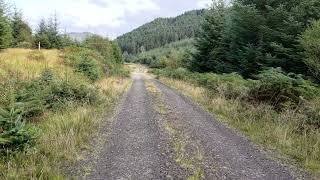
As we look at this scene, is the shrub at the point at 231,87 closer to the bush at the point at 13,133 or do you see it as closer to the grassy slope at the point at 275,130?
the grassy slope at the point at 275,130

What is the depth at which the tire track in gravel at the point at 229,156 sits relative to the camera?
773 centimetres

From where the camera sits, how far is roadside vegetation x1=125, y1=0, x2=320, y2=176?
11.2m

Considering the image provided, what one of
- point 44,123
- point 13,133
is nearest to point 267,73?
point 44,123

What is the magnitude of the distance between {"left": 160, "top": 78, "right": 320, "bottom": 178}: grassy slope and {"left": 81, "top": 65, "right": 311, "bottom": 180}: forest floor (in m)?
0.51

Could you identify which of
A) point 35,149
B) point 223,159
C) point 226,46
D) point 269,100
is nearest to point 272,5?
point 226,46

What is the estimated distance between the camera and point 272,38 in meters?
25.0

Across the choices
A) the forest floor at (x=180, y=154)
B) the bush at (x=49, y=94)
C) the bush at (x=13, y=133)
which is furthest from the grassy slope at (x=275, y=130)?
the bush at (x=13, y=133)

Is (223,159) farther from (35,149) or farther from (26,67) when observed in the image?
(26,67)

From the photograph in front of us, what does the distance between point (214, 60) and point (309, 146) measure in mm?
26204

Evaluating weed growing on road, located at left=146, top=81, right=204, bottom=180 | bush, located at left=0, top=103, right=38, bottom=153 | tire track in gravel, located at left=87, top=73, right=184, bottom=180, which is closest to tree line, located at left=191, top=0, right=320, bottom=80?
weed growing on road, located at left=146, top=81, right=204, bottom=180

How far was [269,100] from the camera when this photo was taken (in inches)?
576

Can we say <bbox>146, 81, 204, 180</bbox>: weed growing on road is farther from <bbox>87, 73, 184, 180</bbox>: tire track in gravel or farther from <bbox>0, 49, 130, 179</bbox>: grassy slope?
<bbox>0, 49, 130, 179</bbox>: grassy slope

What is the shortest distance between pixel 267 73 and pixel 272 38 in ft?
34.6

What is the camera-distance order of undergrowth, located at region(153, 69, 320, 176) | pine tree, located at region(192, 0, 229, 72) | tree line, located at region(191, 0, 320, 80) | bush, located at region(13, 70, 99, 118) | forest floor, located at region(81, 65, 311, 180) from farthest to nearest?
pine tree, located at region(192, 0, 229, 72)
tree line, located at region(191, 0, 320, 80)
bush, located at region(13, 70, 99, 118)
undergrowth, located at region(153, 69, 320, 176)
forest floor, located at region(81, 65, 311, 180)
